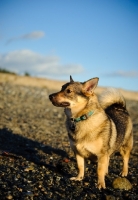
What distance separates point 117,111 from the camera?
679 cm

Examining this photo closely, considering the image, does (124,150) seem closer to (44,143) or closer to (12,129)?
(44,143)

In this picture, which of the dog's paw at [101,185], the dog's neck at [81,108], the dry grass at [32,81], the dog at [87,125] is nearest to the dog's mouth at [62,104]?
the dog at [87,125]

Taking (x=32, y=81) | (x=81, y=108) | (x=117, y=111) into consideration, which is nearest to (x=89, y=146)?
(x=81, y=108)

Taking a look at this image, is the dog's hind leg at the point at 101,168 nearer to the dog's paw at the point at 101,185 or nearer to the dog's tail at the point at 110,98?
the dog's paw at the point at 101,185

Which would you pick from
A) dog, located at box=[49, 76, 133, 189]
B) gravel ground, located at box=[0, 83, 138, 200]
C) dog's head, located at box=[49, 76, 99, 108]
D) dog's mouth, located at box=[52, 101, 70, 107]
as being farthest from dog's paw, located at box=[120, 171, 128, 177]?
dog's mouth, located at box=[52, 101, 70, 107]

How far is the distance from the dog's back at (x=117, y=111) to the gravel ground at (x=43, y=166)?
2.99 ft

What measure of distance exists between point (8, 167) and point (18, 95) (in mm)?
11948

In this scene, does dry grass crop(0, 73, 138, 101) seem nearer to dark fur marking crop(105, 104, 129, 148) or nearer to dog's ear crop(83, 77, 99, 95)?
dark fur marking crop(105, 104, 129, 148)

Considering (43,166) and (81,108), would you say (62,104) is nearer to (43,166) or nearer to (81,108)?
(81,108)

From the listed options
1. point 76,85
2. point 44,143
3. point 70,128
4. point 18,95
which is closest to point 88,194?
point 70,128

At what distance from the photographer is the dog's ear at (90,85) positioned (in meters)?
5.36

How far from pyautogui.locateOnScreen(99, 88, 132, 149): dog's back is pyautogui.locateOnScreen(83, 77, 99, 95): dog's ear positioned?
1.10m

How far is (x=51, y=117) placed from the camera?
12891 millimetres

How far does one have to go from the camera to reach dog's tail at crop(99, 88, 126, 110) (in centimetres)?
677
